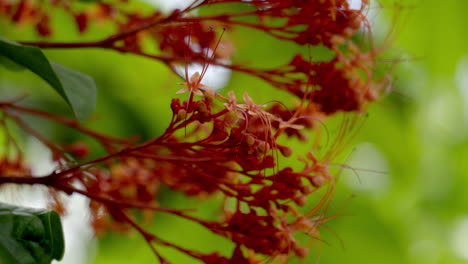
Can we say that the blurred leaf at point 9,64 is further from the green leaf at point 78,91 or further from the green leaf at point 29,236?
the green leaf at point 29,236

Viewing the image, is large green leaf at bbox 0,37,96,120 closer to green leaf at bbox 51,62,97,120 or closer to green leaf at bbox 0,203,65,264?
green leaf at bbox 51,62,97,120

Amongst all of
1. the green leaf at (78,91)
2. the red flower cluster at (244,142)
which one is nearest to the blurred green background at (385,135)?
the red flower cluster at (244,142)

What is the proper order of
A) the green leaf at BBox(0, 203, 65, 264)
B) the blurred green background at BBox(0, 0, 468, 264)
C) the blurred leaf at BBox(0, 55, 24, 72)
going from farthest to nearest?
the blurred green background at BBox(0, 0, 468, 264), the blurred leaf at BBox(0, 55, 24, 72), the green leaf at BBox(0, 203, 65, 264)

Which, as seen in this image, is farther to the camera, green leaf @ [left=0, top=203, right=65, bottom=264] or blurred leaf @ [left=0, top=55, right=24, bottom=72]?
blurred leaf @ [left=0, top=55, right=24, bottom=72]

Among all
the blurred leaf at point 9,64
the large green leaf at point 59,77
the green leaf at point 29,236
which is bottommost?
the green leaf at point 29,236

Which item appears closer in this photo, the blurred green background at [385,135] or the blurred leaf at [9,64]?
the blurred leaf at [9,64]

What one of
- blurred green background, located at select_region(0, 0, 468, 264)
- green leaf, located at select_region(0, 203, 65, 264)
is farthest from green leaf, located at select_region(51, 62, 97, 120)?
blurred green background, located at select_region(0, 0, 468, 264)

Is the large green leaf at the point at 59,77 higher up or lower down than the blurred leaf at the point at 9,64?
lower down
